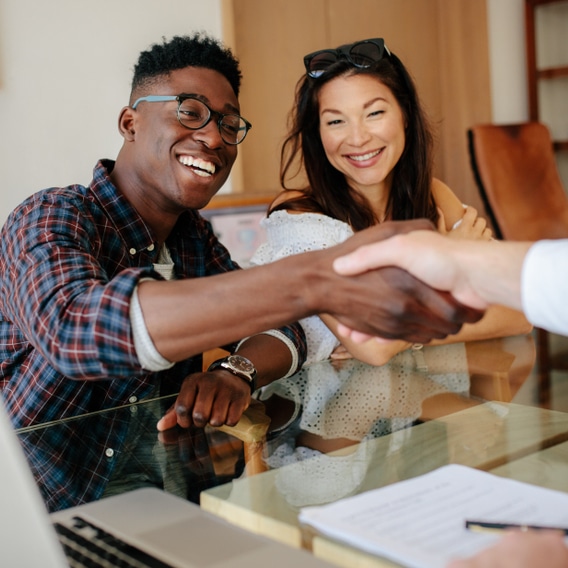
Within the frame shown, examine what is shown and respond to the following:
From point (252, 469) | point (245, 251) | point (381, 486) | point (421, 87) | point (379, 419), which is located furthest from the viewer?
point (421, 87)

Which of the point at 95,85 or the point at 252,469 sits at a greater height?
the point at 95,85

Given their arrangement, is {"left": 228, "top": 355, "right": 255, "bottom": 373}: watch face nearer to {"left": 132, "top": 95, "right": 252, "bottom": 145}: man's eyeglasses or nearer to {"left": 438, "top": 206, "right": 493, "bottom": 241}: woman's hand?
{"left": 132, "top": 95, "right": 252, "bottom": 145}: man's eyeglasses

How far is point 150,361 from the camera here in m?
1.01

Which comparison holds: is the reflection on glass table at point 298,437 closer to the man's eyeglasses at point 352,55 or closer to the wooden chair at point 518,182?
the man's eyeglasses at point 352,55

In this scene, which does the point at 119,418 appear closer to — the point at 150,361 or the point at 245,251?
the point at 150,361

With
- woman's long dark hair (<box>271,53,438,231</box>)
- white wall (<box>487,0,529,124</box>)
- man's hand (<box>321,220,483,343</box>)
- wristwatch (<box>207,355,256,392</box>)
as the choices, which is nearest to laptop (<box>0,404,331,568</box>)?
man's hand (<box>321,220,483,343</box>)

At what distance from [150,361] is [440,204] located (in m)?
1.42

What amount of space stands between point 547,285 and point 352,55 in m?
1.19

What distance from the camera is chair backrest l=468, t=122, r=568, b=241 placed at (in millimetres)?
3275

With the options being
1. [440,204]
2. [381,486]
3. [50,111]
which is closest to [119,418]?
[381,486]

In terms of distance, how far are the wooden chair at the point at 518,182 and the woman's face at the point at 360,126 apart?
1.30 meters

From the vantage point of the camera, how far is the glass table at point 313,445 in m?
0.91

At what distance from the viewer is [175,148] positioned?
5.16ft

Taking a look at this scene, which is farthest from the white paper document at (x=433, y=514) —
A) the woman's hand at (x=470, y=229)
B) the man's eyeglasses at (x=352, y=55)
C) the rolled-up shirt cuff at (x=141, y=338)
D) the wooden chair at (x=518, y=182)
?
the wooden chair at (x=518, y=182)
